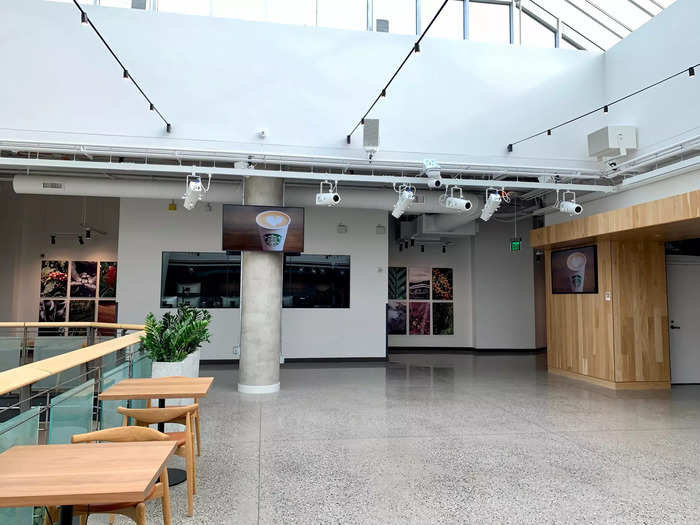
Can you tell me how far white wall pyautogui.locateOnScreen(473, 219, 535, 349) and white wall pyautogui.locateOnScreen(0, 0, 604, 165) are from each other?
5.41 meters

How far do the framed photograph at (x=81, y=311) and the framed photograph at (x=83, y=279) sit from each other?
0.72ft

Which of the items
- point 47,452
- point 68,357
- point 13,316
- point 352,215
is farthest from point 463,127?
point 13,316

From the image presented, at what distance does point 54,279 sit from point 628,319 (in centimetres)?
1362

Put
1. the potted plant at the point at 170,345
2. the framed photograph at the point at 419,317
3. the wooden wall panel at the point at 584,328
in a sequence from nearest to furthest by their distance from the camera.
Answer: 1. the potted plant at the point at 170,345
2. the wooden wall panel at the point at 584,328
3. the framed photograph at the point at 419,317

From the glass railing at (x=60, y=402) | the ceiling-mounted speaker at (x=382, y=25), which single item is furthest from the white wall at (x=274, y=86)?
the glass railing at (x=60, y=402)

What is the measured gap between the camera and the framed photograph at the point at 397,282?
14.3 metres

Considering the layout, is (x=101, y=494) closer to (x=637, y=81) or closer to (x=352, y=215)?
(x=637, y=81)

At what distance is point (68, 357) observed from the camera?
344 centimetres

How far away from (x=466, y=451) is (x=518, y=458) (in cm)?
49

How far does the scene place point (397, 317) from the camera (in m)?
14.2

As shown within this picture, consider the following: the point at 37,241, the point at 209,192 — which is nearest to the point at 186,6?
the point at 209,192

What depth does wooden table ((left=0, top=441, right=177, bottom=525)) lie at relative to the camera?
6.17ft

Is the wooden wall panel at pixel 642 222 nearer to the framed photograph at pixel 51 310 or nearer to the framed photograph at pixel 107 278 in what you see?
the framed photograph at pixel 107 278

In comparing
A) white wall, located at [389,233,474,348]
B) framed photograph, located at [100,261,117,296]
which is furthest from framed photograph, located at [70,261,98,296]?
white wall, located at [389,233,474,348]
